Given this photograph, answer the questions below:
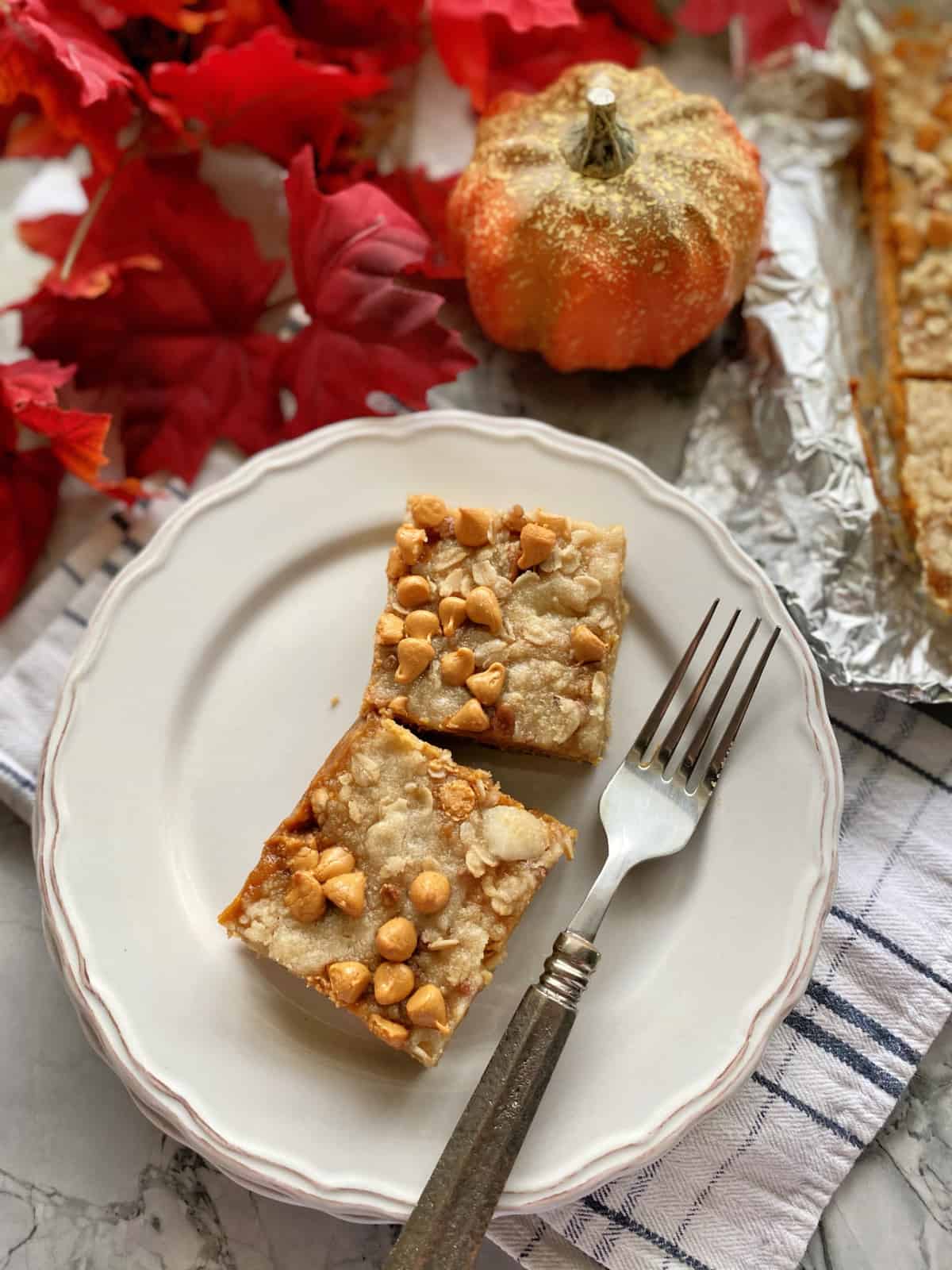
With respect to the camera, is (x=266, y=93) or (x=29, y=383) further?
(x=266, y=93)

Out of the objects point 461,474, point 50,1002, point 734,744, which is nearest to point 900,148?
point 461,474

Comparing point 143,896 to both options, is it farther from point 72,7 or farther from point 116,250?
point 72,7

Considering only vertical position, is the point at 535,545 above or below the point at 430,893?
above

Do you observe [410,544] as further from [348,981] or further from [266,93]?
[266,93]

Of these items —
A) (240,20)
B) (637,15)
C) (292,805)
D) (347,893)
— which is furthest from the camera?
(637,15)

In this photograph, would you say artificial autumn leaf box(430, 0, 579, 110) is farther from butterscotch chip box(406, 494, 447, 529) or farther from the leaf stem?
butterscotch chip box(406, 494, 447, 529)

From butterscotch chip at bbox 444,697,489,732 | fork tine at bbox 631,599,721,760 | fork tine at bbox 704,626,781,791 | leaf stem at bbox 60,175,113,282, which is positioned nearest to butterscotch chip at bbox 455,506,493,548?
butterscotch chip at bbox 444,697,489,732

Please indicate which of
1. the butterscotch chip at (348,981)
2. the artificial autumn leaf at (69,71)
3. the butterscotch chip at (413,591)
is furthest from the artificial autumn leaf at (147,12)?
the butterscotch chip at (348,981)

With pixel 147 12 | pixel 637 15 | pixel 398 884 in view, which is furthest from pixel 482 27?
pixel 398 884
